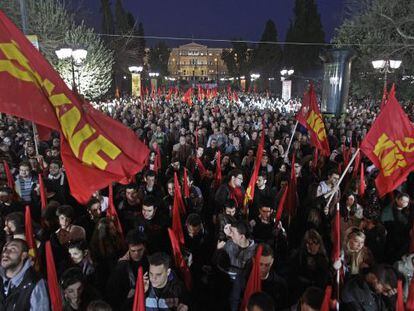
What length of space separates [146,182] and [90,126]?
2639 millimetres

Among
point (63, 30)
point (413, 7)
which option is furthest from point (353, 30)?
point (63, 30)

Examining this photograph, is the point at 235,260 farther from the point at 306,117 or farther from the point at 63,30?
the point at 63,30

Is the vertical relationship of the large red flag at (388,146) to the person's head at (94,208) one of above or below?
above

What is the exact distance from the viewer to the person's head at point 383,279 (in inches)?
133

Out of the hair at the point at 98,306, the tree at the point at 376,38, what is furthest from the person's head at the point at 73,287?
the tree at the point at 376,38

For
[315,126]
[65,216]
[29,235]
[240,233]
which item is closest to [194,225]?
[240,233]

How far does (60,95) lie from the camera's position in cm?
364

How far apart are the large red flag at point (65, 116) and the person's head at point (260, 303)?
1.71 m

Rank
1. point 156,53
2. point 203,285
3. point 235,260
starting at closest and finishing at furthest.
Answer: point 235,260, point 203,285, point 156,53

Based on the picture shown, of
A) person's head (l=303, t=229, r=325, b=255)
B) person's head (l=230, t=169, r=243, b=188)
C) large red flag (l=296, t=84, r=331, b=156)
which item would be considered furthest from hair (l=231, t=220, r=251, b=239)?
large red flag (l=296, t=84, r=331, b=156)

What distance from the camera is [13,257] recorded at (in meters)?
3.29

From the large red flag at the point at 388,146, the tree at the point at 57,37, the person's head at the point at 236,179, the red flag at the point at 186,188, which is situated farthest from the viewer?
the tree at the point at 57,37

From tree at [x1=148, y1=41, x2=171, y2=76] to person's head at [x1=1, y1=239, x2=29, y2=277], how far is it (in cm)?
7987

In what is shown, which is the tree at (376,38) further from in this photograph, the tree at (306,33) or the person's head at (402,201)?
the tree at (306,33)
